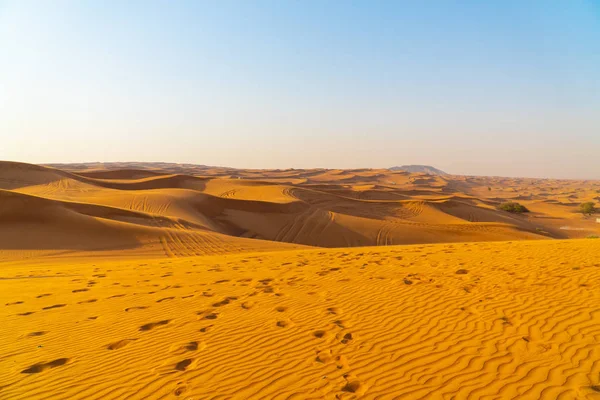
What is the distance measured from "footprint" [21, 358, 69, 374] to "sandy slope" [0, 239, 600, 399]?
0.02m

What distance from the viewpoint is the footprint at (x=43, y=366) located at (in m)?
3.94

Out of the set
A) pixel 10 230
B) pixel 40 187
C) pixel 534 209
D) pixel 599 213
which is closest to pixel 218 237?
pixel 10 230

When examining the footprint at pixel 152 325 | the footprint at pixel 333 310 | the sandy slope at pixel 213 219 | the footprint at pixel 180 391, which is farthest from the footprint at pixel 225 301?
the sandy slope at pixel 213 219

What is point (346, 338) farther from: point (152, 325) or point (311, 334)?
point (152, 325)

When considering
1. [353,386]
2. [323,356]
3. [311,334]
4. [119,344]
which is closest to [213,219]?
[119,344]

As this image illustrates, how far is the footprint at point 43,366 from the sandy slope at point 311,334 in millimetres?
15

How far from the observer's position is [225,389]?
354cm

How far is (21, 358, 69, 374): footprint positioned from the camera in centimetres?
394

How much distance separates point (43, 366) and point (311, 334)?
319cm

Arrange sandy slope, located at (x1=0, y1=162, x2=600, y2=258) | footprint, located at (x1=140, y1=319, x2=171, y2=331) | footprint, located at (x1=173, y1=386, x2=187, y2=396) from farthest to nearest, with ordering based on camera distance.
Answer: sandy slope, located at (x1=0, y1=162, x2=600, y2=258)
footprint, located at (x1=140, y1=319, x2=171, y2=331)
footprint, located at (x1=173, y1=386, x2=187, y2=396)

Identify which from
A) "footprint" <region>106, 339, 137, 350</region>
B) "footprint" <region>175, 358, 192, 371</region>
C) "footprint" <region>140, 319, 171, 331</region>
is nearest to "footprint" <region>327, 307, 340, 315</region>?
"footprint" <region>175, 358, 192, 371</region>

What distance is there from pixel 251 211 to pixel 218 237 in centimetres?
907

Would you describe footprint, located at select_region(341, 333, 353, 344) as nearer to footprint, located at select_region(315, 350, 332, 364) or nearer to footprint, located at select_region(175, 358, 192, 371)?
footprint, located at select_region(315, 350, 332, 364)

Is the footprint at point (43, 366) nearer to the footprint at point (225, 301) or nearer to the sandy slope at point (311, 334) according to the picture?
the sandy slope at point (311, 334)
